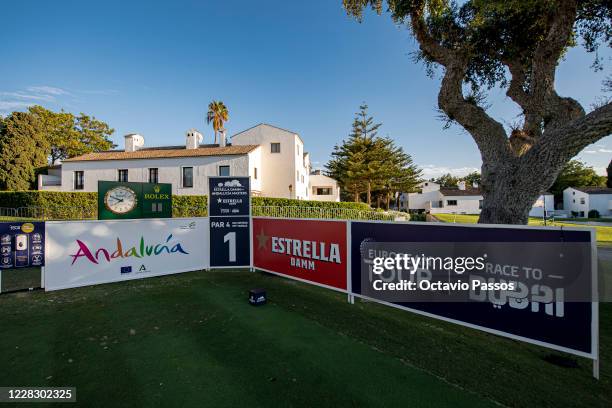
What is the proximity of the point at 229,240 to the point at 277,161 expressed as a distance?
2063 cm

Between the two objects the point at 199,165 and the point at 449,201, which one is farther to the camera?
the point at 449,201

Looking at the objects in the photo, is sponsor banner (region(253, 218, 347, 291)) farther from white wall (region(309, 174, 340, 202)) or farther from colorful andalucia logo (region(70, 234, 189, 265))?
white wall (region(309, 174, 340, 202))

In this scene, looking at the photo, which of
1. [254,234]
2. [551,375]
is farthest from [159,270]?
[551,375]

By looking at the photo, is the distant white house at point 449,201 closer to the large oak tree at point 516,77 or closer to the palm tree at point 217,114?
the palm tree at point 217,114

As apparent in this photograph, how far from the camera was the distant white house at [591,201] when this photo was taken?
146ft

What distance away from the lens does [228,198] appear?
830 cm

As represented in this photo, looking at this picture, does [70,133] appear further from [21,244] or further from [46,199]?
[21,244]

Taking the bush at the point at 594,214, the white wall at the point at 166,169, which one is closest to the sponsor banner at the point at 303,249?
the white wall at the point at 166,169

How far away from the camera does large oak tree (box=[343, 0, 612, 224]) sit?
6.19m

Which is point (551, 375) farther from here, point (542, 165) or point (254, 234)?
point (254, 234)

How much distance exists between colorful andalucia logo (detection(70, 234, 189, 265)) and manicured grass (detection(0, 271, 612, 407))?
1426 millimetres

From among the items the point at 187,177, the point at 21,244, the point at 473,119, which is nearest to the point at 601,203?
the point at 473,119

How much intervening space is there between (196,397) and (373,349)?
7.30 ft

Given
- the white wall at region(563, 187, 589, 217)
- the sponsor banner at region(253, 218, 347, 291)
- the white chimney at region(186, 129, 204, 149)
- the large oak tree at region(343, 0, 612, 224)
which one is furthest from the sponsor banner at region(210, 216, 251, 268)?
the white wall at region(563, 187, 589, 217)
